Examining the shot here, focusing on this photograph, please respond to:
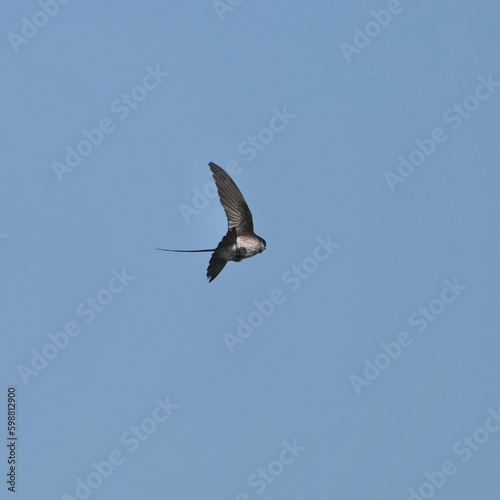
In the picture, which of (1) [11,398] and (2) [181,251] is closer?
(2) [181,251]

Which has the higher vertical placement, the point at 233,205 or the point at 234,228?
the point at 233,205

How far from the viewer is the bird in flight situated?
22.2m

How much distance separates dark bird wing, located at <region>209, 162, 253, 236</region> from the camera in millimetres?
23016

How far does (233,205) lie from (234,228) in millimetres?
737

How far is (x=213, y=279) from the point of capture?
22188 mm

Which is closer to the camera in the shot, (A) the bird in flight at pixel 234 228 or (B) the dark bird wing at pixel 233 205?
(A) the bird in flight at pixel 234 228

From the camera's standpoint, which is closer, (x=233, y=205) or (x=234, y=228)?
(x=234, y=228)

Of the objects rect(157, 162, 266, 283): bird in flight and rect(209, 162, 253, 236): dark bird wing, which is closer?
rect(157, 162, 266, 283): bird in flight

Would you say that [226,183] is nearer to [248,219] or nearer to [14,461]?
[248,219]

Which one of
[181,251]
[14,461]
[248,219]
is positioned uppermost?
[248,219]

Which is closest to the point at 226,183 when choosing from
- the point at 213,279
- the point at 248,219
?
the point at 248,219

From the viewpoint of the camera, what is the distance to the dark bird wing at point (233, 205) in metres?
23.0

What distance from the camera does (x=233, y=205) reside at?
23.2 metres

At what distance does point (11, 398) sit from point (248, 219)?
12.1 meters
